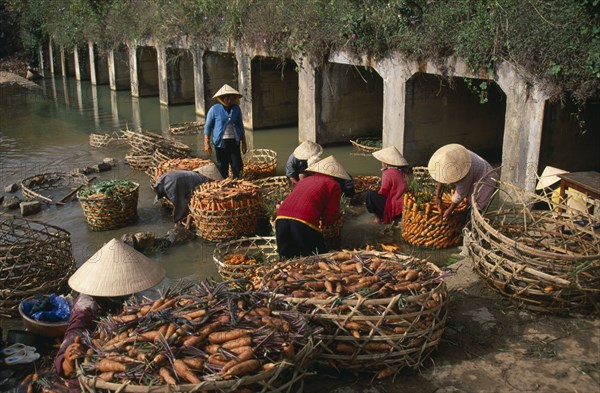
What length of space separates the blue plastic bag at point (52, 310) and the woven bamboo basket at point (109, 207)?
9.18ft

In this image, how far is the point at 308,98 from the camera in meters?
13.2

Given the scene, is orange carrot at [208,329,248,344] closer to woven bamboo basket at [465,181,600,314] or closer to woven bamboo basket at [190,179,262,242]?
woven bamboo basket at [465,181,600,314]

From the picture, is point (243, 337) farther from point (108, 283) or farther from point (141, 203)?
point (141, 203)

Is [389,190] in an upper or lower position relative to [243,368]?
lower

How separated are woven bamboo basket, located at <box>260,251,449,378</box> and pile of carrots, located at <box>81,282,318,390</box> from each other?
202mm

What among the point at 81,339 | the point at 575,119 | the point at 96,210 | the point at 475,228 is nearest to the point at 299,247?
the point at 475,228

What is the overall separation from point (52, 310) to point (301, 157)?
396 cm

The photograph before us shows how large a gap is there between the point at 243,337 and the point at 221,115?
6.47 metres

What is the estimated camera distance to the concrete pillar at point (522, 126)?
8.43 meters

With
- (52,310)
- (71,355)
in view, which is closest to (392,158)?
(52,310)

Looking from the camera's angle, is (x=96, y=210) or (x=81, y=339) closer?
(x=81, y=339)

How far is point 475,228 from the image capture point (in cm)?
483

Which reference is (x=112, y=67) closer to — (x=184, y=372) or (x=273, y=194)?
(x=273, y=194)

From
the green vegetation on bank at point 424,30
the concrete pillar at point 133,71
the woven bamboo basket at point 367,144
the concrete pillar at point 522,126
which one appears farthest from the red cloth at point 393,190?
the concrete pillar at point 133,71
